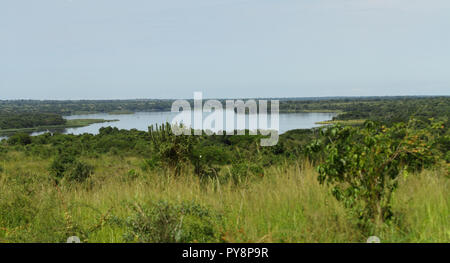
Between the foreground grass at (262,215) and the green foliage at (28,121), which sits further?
the green foliage at (28,121)

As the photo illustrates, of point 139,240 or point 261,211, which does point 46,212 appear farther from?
point 261,211

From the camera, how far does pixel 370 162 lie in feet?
9.51

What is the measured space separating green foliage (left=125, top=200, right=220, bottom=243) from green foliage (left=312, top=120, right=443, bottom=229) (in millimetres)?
1091

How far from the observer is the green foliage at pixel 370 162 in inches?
113

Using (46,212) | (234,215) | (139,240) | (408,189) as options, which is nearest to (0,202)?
(46,212)

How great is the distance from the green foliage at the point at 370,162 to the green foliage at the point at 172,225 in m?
1.09

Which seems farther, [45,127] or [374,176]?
[45,127]

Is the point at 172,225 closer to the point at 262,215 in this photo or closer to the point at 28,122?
the point at 262,215

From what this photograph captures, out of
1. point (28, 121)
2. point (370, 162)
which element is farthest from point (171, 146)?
point (28, 121)

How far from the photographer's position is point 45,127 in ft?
250

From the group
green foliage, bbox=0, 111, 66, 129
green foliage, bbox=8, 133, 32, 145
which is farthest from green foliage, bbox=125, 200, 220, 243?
green foliage, bbox=0, 111, 66, 129

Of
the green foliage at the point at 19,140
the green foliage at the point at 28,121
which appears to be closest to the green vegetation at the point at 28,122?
the green foliage at the point at 28,121

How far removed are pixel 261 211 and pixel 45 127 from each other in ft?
272

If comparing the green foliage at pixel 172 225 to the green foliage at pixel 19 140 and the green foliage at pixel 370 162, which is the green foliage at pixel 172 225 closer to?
the green foliage at pixel 370 162
